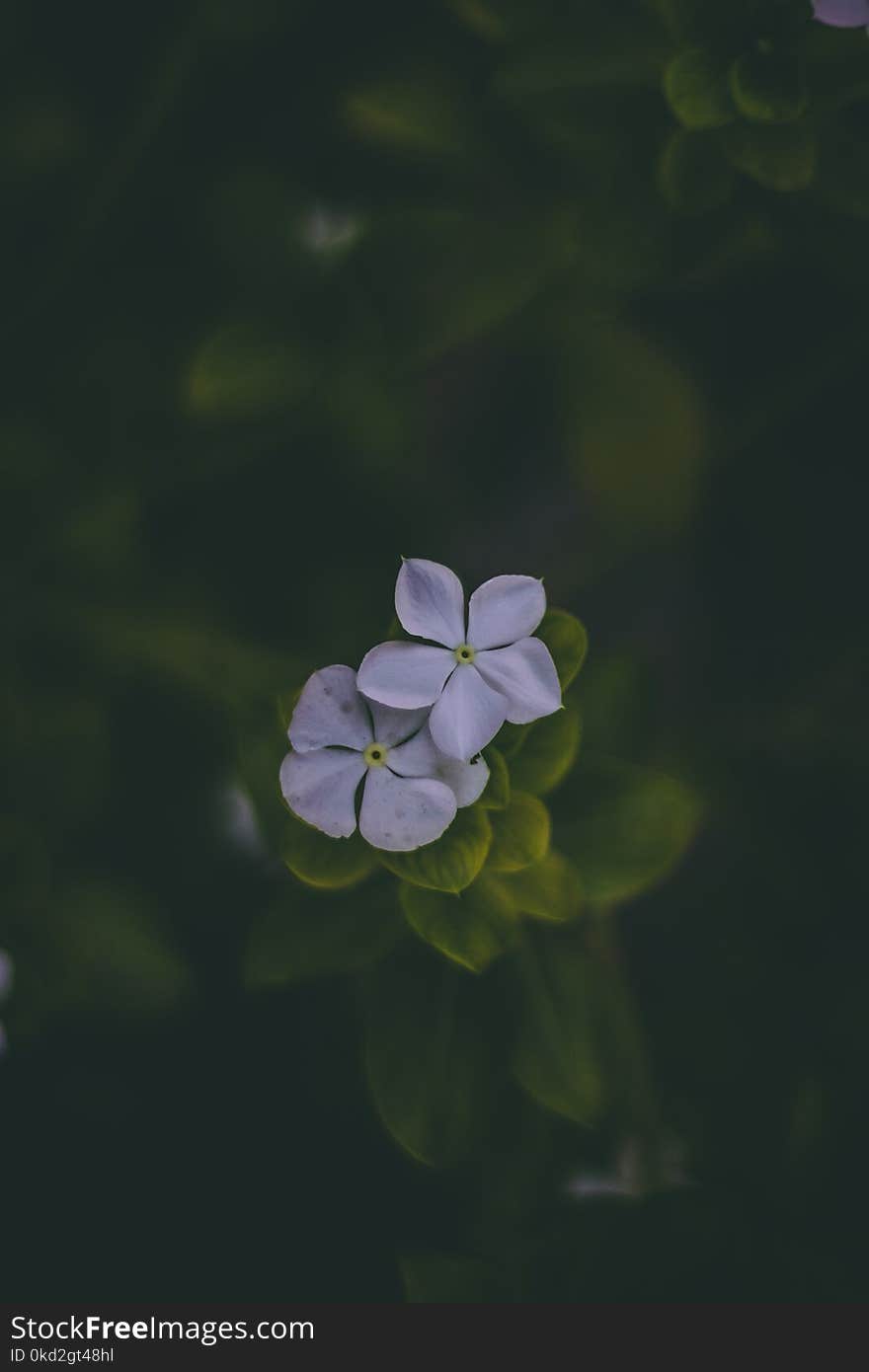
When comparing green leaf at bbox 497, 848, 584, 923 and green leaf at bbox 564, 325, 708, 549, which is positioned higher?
green leaf at bbox 564, 325, 708, 549

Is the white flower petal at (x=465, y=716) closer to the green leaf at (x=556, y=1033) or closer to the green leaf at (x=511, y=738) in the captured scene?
the green leaf at (x=511, y=738)

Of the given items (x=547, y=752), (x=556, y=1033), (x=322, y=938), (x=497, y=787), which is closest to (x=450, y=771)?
(x=497, y=787)

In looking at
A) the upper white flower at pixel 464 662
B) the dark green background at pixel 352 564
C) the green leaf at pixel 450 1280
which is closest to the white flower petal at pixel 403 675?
the upper white flower at pixel 464 662

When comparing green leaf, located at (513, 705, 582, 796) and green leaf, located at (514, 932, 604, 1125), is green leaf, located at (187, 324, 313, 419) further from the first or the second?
green leaf, located at (514, 932, 604, 1125)

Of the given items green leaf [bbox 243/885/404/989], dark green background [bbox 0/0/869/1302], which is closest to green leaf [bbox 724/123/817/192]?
dark green background [bbox 0/0/869/1302]

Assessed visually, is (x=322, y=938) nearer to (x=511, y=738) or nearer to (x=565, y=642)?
(x=511, y=738)

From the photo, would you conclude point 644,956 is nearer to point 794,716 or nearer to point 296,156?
point 794,716
